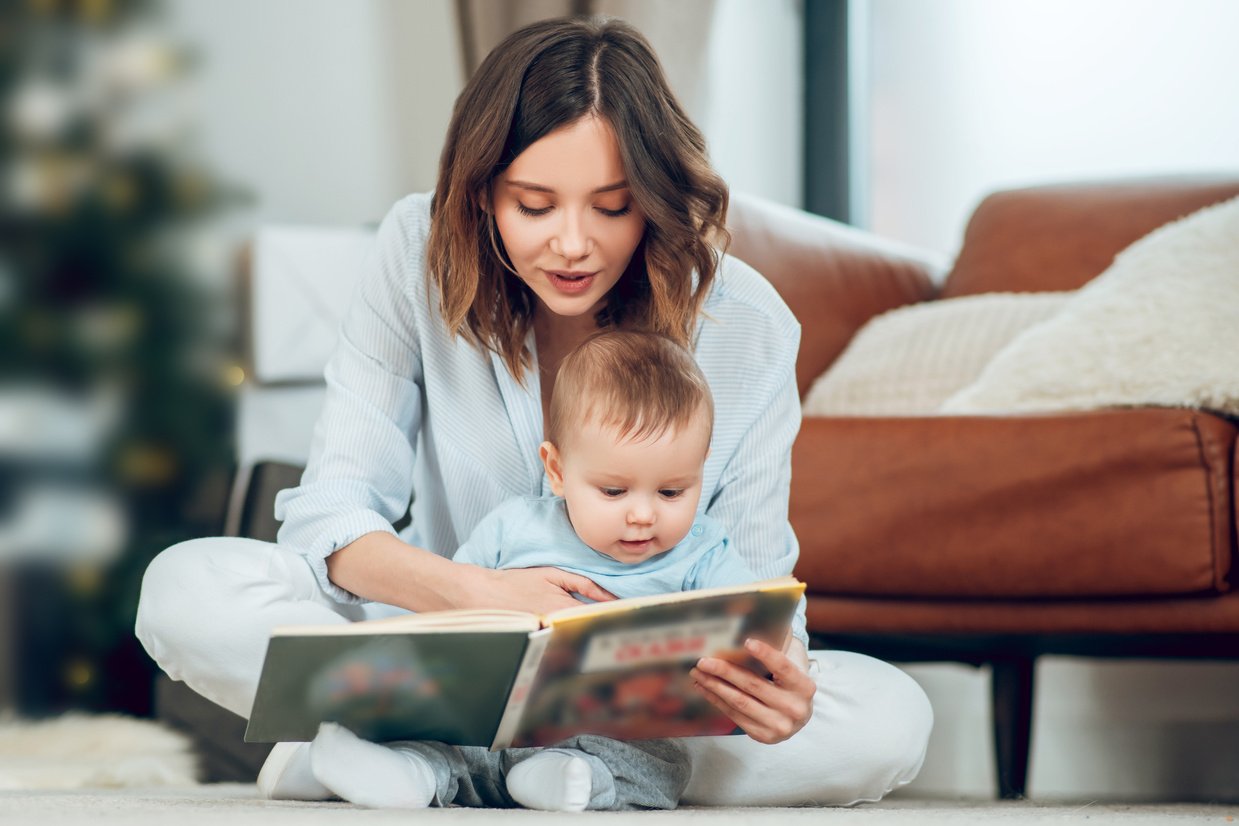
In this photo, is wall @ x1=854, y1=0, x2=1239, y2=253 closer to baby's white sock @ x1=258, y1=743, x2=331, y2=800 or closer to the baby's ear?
the baby's ear

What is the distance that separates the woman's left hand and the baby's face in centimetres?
15

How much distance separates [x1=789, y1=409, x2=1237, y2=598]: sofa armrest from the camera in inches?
59.1

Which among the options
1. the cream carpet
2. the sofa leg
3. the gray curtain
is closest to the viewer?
the cream carpet

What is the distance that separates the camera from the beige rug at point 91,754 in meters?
1.52

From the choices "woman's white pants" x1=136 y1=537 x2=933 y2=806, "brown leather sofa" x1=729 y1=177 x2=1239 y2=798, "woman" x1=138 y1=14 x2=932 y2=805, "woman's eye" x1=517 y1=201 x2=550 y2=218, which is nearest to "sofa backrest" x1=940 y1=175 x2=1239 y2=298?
"brown leather sofa" x1=729 y1=177 x2=1239 y2=798

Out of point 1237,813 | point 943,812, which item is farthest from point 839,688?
point 1237,813

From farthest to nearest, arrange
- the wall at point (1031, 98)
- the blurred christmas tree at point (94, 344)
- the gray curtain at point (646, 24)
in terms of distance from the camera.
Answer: the wall at point (1031, 98) → the gray curtain at point (646, 24) → the blurred christmas tree at point (94, 344)

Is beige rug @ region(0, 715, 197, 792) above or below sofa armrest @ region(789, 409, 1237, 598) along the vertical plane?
below

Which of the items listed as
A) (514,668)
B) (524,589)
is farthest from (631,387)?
(514,668)

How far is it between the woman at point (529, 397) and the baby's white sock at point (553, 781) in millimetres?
119

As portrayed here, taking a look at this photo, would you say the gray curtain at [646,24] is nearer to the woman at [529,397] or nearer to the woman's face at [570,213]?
the woman at [529,397]

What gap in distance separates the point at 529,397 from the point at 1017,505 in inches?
25.4

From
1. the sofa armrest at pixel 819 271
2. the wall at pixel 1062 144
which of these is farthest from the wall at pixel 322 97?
the wall at pixel 1062 144

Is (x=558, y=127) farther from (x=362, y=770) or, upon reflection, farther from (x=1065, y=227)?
(x=1065, y=227)
